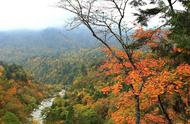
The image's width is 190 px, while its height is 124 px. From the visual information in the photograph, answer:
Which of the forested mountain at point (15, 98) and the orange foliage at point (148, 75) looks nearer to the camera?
the orange foliage at point (148, 75)

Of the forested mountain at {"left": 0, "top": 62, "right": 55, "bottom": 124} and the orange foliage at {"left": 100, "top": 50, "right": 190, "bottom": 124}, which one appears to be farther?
the forested mountain at {"left": 0, "top": 62, "right": 55, "bottom": 124}

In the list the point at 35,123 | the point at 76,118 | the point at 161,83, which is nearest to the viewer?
the point at 161,83

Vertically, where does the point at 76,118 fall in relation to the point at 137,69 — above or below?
below

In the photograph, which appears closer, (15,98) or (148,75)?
(148,75)

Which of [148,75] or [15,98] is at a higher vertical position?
[148,75]

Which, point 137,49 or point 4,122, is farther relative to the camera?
point 4,122

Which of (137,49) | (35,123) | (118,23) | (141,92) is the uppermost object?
(118,23)

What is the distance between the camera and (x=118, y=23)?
30.5 m

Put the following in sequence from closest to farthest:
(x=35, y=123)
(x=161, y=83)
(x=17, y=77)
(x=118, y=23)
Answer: (x=161, y=83) < (x=118, y=23) < (x=35, y=123) < (x=17, y=77)

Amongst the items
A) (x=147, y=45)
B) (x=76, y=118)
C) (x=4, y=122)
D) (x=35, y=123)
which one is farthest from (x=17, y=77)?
(x=147, y=45)

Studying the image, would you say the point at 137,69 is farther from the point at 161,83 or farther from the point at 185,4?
the point at 185,4

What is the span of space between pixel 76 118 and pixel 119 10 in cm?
5675

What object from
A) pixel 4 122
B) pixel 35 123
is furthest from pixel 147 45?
pixel 35 123

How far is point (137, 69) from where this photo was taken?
95.6ft
